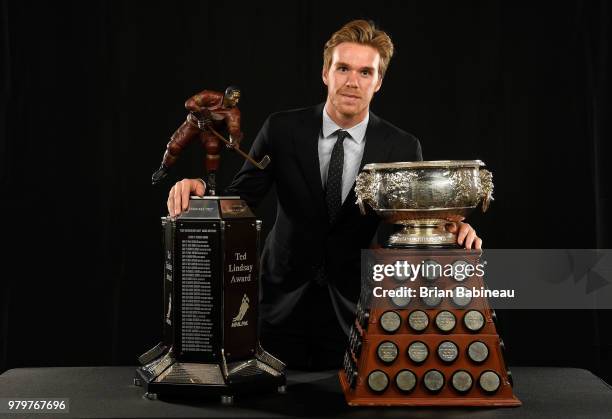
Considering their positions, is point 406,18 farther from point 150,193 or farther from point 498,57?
point 150,193

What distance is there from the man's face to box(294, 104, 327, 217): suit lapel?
0.14 meters

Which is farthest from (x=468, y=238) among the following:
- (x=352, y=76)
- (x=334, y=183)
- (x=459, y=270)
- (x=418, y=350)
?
(x=352, y=76)

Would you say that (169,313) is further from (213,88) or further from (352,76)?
(213,88)

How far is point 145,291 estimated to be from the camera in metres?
3.33

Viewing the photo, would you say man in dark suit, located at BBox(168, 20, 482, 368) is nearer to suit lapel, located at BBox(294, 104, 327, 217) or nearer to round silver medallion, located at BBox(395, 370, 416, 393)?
suit lapel, located at BBox(294, 104, 327, 217)

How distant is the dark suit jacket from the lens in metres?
2.44

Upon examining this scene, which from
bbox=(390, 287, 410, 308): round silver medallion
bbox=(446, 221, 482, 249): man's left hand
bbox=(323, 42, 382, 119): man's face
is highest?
bbox=(323, 42, 382, 119): man's face

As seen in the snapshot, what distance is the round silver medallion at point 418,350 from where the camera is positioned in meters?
1.91

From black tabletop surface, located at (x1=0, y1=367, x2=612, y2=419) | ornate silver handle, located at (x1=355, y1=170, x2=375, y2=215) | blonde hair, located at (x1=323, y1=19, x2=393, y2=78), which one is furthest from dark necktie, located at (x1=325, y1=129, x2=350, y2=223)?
black tabletop surface, located at (x1=0, y1=367, x2=612, y2=419)

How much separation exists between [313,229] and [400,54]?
1146 mm

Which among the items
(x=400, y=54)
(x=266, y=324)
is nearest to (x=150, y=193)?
(x=266, y=324)

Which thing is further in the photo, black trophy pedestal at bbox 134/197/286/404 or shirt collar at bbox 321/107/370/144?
shirt collar at bbox 321/107/370/144

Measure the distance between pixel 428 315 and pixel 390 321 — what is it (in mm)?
105

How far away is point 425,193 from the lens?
190cm
